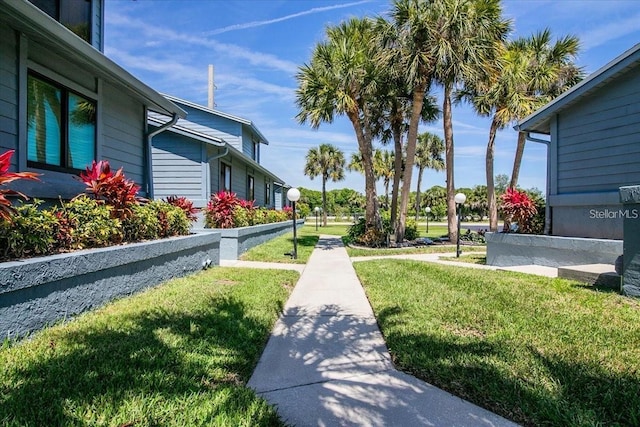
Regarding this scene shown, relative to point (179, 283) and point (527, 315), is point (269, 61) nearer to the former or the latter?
point (179, 283)

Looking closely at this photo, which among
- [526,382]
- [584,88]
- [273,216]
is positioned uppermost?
[584,88]

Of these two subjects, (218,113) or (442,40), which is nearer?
(442,40)

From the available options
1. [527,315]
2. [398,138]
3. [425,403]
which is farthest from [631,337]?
[398,138]

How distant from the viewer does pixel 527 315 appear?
471cm

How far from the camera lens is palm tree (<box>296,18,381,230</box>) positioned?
13922mm

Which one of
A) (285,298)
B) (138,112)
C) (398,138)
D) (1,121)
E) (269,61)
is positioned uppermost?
(269,61)

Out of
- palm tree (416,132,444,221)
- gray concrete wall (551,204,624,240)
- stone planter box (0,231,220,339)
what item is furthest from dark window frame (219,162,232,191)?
palm tree (416,132,444,221)

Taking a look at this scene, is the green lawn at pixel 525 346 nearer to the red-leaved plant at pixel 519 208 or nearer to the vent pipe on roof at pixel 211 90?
the red-leaved plant at pixel 519 208

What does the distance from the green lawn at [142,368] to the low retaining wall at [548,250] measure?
6751 mm

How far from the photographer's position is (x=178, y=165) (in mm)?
12164

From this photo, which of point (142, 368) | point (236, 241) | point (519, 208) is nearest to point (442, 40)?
point (519, 208)

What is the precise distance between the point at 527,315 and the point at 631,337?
1.07 meters

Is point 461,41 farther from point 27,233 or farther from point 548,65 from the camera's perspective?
point 27,233

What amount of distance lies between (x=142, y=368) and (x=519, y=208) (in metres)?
9.56
